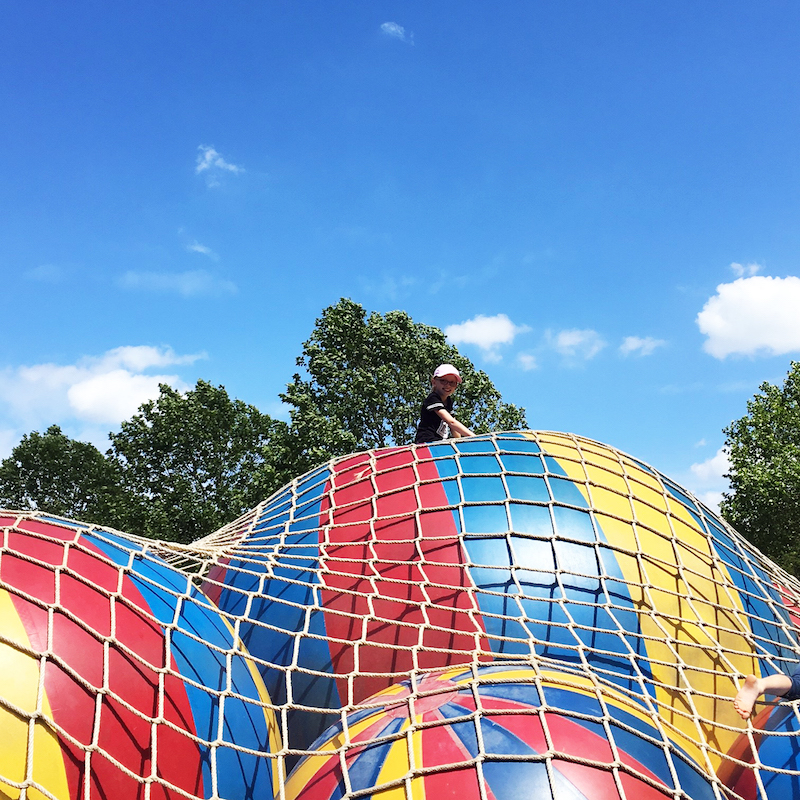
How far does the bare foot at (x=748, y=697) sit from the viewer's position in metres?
2.87

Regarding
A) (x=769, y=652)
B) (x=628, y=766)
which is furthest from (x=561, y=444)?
(x=628, y=766)

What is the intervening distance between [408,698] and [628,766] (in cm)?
75

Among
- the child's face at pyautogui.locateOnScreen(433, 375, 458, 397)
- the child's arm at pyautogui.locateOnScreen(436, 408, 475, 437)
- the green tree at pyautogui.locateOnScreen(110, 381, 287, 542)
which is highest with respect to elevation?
the green tree at pyautogui.locateOnScreen(110, 381, 287, 542)

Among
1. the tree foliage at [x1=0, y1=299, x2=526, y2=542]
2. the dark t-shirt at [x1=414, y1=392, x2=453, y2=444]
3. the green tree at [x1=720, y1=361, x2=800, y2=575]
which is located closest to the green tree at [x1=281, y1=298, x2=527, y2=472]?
the tree foliage at [x1=0, y1=299, x2=526, y2=542]

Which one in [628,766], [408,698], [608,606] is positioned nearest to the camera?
[628,766]

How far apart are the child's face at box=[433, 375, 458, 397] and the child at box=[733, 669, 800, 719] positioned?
9.52 feet

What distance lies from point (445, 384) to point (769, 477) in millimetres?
12853

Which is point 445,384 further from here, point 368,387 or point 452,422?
point 368,387

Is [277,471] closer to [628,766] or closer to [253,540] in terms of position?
[253,540]

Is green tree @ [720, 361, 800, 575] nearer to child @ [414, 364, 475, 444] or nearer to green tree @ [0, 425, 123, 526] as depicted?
child @ [414, 364, 475, 444]

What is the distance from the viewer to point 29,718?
2.21 meters

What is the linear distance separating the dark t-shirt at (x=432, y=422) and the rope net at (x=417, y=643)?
1154 mm

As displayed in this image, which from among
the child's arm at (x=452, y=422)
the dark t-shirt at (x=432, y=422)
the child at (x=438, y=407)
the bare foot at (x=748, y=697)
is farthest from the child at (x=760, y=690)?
the dark t-shirt at (x=432, y=422)

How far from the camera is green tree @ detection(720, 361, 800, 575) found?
15484 millimetres
